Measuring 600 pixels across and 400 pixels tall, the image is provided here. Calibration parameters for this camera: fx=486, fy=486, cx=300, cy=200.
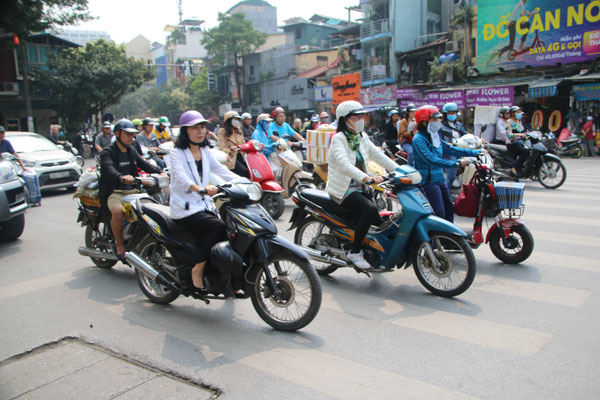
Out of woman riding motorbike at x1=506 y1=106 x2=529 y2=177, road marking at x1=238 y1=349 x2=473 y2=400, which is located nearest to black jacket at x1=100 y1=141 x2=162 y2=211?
road marking at x1=238 y1=349 x2=473 y2=400

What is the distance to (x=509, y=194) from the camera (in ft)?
17.5

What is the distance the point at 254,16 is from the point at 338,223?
7575 centimetres

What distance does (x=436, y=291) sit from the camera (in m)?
4.64

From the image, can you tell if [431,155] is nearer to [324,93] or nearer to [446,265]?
[446,265]

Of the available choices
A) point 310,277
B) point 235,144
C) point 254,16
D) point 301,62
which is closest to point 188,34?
point 254,16

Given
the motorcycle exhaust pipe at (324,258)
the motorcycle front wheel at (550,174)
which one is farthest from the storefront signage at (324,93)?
the motorcycle exhaust pipe at (324,258)

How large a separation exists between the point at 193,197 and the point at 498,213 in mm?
3469

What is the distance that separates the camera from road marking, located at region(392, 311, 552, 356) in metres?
3.56

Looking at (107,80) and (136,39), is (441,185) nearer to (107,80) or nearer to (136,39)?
(107,80)

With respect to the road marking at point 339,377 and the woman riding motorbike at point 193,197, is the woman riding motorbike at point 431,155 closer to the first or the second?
the woman riding motorbike at point 193,197

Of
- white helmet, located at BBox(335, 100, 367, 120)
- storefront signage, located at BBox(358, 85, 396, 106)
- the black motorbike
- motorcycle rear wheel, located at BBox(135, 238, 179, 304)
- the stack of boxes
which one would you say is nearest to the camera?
motorcycle rear wheel, located at BBox(135, 238, 179, 304)

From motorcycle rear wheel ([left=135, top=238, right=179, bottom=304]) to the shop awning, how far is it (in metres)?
20.2

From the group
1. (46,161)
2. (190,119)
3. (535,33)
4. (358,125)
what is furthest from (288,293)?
(535,33)

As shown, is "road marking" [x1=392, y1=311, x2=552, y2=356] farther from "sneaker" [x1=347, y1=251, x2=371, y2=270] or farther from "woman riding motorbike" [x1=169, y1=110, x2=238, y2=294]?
"woman riding motorbike" [x1=169, y1=110, x2=238, y2=294]
